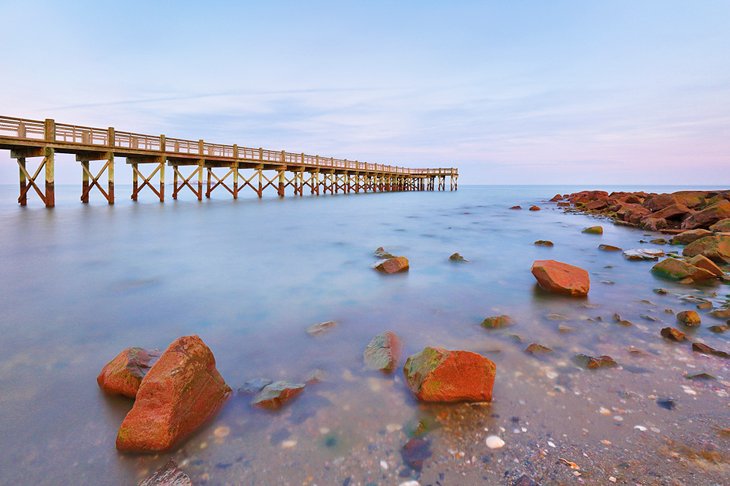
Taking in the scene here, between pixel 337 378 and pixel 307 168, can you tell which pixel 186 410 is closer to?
pixel 337 378

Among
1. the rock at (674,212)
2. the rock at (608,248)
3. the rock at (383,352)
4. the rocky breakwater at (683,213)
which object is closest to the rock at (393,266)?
the rock at (383,352)

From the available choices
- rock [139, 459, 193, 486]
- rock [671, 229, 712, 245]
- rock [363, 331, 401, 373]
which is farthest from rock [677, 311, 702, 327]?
rock [671, 229, 712, 245]

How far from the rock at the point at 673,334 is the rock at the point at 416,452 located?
12.3 ft

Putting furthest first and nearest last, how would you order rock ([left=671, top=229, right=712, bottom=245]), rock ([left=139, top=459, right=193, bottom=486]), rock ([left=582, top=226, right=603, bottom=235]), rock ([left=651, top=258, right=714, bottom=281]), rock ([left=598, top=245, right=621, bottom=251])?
1. rock ([left=582, top=226, right=603, bottom=235])
2. rock ([left=671, top=229, right=712, bottom=245])
3. rock ([left=598, top=245, right=621, bottom=251])
4. rock ([left=651, top=258, right=714, bottom=281])
5. rock ([left=139, top=459, right=193, bottom=486])

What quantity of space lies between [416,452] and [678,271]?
7668 mm

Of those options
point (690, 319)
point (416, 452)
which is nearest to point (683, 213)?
point (690, 319)

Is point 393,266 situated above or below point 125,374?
above

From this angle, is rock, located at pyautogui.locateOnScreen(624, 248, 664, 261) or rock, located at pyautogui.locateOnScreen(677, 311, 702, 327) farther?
rock, located at pyautogui.locateOnScreen(624, 248, 664, 261)

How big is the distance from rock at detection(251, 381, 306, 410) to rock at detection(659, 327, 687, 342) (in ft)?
14.6

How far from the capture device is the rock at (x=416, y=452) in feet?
8.24

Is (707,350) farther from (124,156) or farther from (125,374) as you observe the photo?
(124,156)

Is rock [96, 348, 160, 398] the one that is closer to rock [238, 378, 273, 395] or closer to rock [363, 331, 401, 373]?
rock [238, 378, 273, 395]

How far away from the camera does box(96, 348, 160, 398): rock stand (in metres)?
3.26

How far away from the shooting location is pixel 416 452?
262 cm
